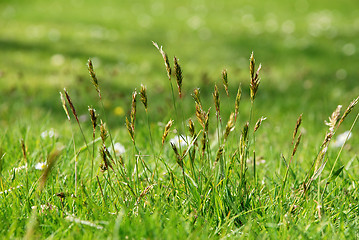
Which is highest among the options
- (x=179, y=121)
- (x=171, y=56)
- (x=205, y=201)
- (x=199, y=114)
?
(x=171, y=56)

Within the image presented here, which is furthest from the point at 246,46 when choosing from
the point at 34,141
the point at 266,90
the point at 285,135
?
the point at 34,141

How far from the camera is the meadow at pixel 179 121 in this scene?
5.08 feet

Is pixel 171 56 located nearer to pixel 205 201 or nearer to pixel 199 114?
pixel 205 201

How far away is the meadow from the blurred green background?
0.10ft

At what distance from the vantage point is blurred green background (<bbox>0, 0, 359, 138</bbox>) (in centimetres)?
422

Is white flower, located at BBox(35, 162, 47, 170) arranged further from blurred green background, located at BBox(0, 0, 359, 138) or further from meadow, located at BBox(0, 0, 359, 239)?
blurred green background, located at BBox(0, 0, 359, 138)

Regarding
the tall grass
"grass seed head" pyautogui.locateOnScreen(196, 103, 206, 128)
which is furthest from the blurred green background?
"grass seed head" pyautogui.locateOnScreen(196, 103, 206, 128)

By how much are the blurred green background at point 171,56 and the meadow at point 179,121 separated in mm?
30

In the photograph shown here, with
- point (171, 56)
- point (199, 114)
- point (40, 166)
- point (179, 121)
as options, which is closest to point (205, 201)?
point (199, 114)

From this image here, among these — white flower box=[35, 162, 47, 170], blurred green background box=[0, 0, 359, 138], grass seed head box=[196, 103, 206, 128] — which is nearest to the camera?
grass seed head box=[196, 103, 206, 128]

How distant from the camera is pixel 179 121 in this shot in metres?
3.63

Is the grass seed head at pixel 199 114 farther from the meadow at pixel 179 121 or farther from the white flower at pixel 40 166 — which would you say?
the white flower at pixel 40 166

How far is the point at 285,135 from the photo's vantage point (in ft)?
10.8

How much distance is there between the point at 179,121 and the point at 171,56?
2865 millimetres
